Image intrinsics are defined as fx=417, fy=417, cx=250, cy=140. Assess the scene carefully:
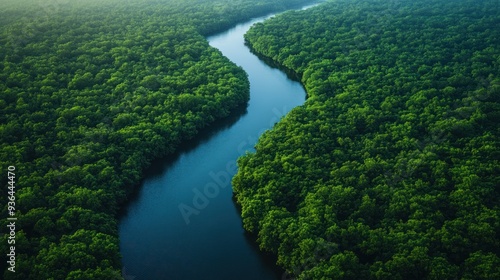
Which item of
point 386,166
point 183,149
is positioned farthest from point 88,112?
point 386,166

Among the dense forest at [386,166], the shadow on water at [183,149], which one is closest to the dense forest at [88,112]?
the shadow on water at [183,149]

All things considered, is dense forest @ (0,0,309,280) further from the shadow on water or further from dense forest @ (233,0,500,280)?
dense forest @ (233,0,500,280)

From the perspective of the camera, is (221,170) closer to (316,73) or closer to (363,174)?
(363,174)

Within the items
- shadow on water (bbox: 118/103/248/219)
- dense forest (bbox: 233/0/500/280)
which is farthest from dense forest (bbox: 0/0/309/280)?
dense forest (bbox: 233/0/500/280)

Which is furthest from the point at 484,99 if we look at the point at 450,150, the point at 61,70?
the point at 61,70

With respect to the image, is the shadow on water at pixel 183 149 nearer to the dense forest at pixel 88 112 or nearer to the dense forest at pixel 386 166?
the dense forest at pixel 88 112

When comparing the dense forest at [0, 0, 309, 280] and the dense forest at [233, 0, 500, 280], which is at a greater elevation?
the dense forest at [0, 0, 309, 280]
